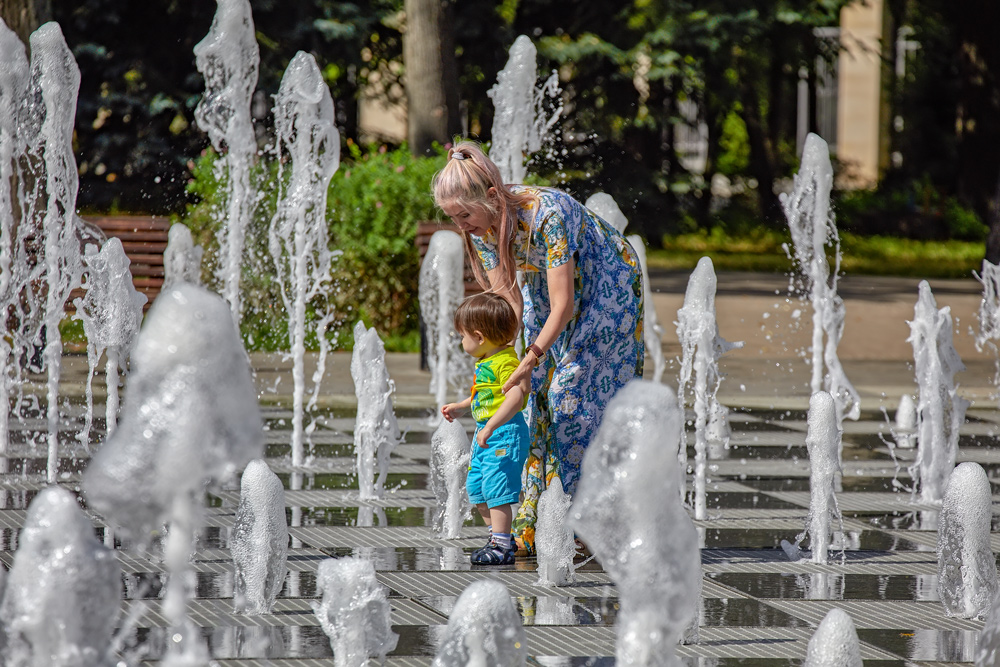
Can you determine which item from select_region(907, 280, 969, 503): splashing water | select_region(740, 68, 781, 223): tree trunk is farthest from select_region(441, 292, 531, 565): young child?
select_region(740, 68, 781, 223): tree trunk

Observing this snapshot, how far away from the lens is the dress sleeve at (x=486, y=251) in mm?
4348

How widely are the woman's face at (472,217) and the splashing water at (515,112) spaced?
17.2 feet

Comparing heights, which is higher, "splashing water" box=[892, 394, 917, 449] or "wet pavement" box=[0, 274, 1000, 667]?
"splashing water" box=[892, 394, 917, 449]

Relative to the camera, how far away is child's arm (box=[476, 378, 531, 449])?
171 inches

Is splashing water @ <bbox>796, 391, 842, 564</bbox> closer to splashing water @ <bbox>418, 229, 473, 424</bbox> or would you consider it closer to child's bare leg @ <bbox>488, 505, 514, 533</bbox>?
child's bare leg @ <bbox>488, 505, 514, 533</bbox>

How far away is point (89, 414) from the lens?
24.2 feet

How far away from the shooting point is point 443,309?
9.11 metres

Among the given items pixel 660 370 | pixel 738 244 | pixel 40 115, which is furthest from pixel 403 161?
pixel 738 244

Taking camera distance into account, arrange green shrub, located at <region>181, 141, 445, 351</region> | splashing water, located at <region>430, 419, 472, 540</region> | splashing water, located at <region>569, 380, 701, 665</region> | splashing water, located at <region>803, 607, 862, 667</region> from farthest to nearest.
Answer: green shrub, located at <region>181, 141, 445, 351</region>
splashing water, located at <region>430, 419, 472, 540</region>
splashing water, located at <region>803, 607, 862, 667</region>
splashing water, located at <region>569, 380, 701, 665</region>

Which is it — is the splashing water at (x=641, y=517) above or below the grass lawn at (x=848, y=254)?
below

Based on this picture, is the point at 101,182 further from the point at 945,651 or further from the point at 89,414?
the point at 945,651

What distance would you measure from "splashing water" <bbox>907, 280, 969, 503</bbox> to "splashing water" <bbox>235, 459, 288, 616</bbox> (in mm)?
3334

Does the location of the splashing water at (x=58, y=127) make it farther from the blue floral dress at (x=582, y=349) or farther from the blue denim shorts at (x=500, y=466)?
the blue floral dress at (x=582, y=349)

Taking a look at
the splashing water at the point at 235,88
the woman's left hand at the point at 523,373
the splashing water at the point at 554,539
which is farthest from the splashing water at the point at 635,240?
the splashing water at the point at 554,539
